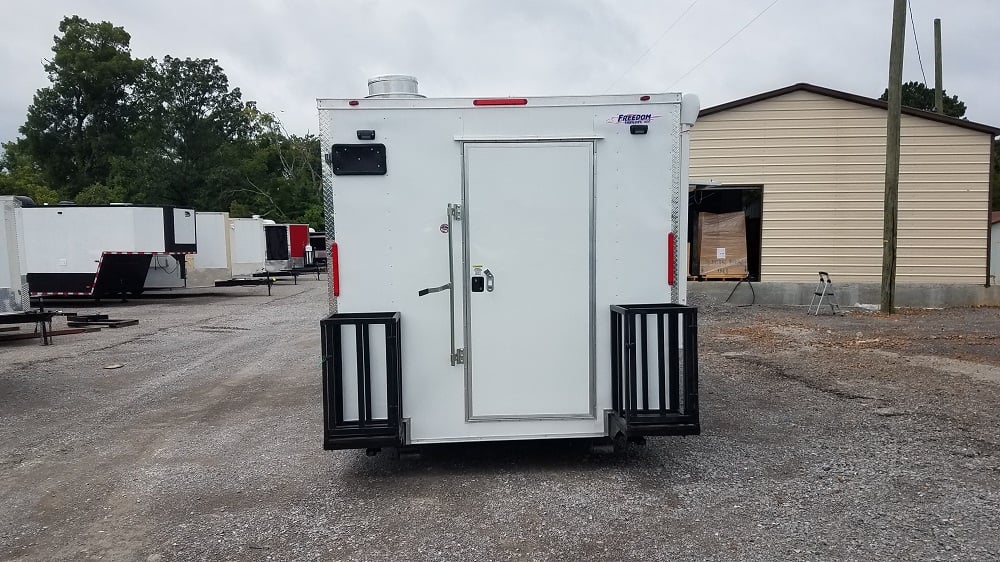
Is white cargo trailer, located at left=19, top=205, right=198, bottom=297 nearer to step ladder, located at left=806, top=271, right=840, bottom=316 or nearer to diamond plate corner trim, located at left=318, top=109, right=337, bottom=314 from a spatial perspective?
diamond plate corner trim, located at left=318, top=109, right=337, bottom=314

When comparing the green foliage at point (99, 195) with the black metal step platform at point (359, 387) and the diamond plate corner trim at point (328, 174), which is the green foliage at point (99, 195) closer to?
the diamond plate corner trim at point (328, 174)

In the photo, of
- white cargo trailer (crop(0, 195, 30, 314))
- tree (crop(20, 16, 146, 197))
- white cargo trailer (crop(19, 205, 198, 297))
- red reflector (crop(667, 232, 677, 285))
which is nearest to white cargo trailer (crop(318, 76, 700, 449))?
red reflector (crop(667, 232, 677, 285))

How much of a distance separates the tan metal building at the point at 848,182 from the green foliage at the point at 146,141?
37781 mm

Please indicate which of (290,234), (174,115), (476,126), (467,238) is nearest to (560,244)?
(467,238)

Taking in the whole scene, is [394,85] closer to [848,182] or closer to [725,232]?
[725,232]

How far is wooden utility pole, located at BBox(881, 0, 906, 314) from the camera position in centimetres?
1355

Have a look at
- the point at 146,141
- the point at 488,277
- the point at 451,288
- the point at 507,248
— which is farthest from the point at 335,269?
the point at 146,141

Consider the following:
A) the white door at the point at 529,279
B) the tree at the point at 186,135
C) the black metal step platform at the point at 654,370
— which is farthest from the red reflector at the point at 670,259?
the tree at the point at 186,135

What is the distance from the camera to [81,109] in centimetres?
5409

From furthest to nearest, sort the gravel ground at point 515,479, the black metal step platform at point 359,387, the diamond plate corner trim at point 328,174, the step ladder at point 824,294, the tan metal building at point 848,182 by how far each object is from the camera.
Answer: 1. the tan metal building at point 848,182
2. the step ladder at point 824,294
3. the diamond plate corner trim at point 328,174
4. the black metal step platform at point 359,387
5. the gravel ground at point 515,479

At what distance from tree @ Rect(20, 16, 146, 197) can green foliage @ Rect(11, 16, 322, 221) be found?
0.07 m

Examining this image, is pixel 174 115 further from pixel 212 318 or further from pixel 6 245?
pixel 6 245

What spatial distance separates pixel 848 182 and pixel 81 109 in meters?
56.2

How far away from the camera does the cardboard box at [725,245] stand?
15.9 m
